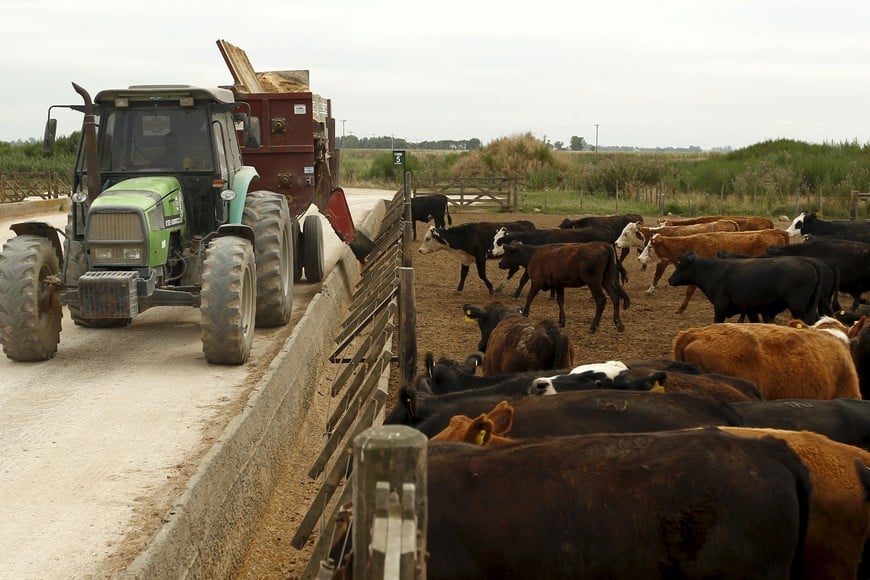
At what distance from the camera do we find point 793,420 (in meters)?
5.80

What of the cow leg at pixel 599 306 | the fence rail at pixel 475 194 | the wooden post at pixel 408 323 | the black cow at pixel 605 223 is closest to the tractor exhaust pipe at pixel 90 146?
the wooden post at pixel 408 323

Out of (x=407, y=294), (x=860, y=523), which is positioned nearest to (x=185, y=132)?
(x=407, y=294)

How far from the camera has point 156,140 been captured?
10602 mm

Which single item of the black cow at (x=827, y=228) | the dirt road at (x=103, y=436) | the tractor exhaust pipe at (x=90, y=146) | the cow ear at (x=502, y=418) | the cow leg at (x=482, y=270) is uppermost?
the tractor exhaust pipe at (x=90, y=146)

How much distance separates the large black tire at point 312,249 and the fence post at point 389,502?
12171 mm

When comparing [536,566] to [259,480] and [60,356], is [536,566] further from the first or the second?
[60,356]

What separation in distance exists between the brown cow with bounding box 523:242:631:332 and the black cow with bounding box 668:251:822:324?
5.25 feet

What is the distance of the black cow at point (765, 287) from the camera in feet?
40.7

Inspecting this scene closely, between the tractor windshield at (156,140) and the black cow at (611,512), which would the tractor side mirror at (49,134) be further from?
the black cow at (611,512)

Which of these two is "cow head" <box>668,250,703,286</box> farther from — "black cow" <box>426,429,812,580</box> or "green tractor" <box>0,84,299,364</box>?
"black cow" <box>426,429,812,580</box>

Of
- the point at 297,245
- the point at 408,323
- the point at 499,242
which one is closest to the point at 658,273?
the point at 499,242

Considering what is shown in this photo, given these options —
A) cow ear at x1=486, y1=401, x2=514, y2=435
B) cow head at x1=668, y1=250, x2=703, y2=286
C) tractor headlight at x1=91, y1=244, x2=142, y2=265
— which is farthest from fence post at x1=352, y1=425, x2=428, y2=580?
cow head at x1=668, y1=250, x2=703, y2=286

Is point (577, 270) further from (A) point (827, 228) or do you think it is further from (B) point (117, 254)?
(A) point (827, 228)

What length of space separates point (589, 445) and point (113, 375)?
615 cm
